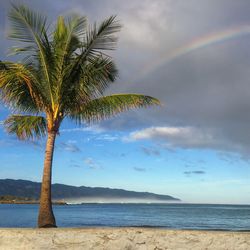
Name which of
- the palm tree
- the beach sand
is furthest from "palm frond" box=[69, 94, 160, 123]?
the beach sand

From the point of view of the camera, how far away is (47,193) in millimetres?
12930

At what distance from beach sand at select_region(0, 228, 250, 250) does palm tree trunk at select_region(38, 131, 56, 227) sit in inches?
216

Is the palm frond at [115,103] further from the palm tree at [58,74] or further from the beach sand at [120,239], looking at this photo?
the beach sand at [120,239]

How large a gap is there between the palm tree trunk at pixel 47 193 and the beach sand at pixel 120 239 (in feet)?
18.0

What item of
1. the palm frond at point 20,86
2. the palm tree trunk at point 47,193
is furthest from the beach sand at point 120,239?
the palm frond at point 20,86

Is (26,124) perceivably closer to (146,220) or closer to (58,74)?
(58,74)

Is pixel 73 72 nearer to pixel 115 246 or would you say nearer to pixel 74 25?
pixel 74 25

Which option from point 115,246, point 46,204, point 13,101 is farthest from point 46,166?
point 115,246

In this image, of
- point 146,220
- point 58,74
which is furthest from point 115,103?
point 146,220

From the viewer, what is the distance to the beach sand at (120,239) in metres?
6.67

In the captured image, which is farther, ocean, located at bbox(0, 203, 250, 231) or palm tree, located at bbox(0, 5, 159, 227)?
ocean, located at bbox(0, 203, 250, 231)

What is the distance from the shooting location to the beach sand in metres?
6.67

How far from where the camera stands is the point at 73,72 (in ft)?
45.9

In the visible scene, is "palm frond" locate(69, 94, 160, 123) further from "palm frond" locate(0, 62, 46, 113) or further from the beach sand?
the beach sand
